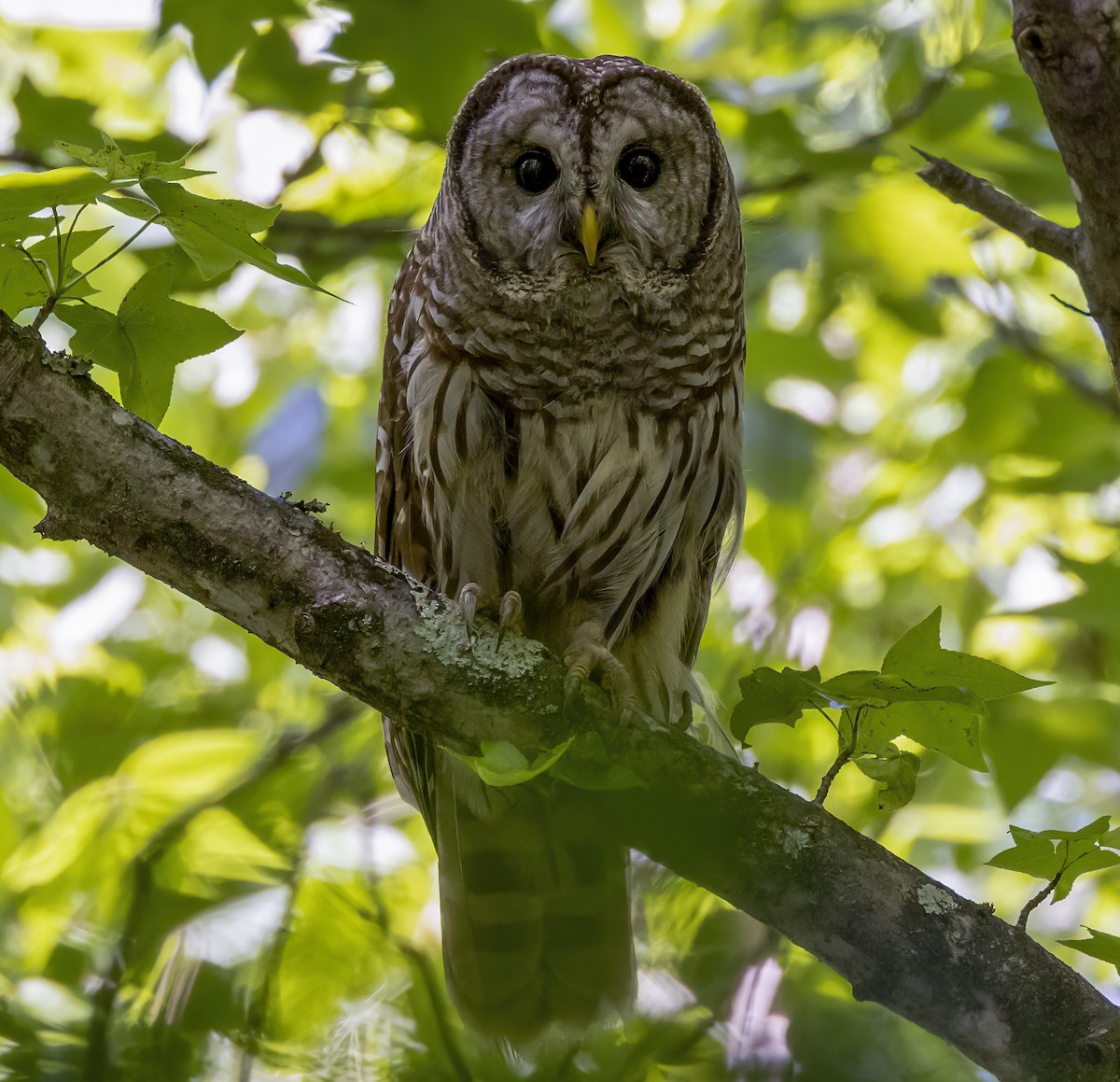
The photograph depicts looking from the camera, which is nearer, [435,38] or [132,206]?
[132,206]

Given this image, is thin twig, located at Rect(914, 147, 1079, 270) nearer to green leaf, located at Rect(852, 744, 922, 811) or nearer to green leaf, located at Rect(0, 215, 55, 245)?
green leaf, located at Rect(852, 744, 922, 811)

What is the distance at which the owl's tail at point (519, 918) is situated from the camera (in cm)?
291

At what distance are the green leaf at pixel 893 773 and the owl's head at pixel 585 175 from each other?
140 centimetres

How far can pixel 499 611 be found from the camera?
2.74 metres

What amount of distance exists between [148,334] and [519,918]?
1.74m

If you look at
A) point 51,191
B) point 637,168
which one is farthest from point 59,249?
point 637,168

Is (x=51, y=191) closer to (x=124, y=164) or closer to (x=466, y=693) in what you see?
(x=124, y=164)

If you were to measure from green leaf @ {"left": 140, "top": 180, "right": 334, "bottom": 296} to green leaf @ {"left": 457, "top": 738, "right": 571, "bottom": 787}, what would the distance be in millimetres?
741

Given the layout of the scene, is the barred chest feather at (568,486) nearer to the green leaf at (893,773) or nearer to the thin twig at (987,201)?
the thin twig at (987,201)

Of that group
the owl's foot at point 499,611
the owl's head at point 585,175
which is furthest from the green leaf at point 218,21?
the owl's foot at point 499,611

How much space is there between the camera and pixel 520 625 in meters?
2.70

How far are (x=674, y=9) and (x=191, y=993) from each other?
498 cm

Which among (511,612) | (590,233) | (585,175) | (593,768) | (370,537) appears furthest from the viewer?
(370,537)

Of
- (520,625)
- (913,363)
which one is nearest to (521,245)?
(520,625)
